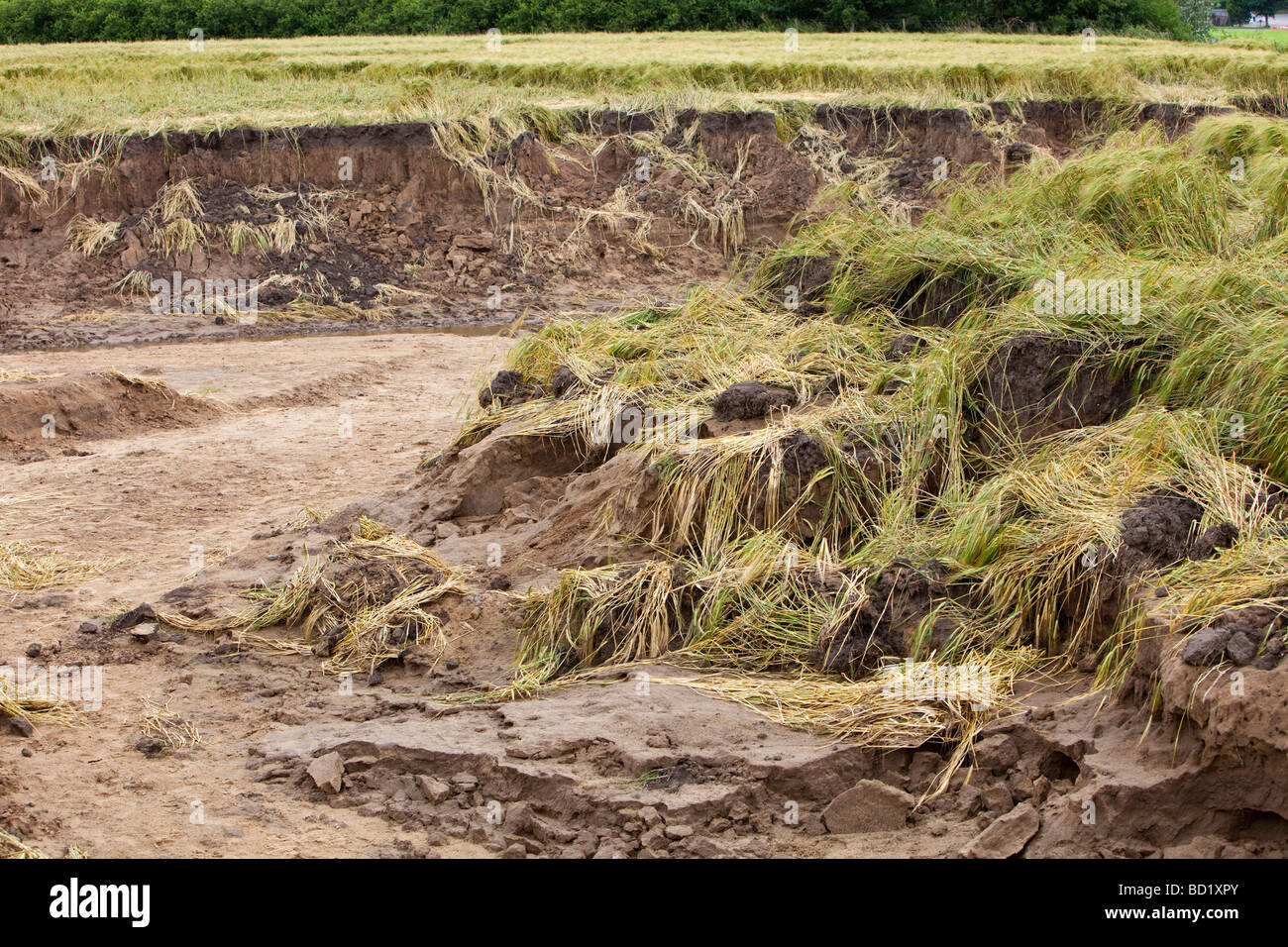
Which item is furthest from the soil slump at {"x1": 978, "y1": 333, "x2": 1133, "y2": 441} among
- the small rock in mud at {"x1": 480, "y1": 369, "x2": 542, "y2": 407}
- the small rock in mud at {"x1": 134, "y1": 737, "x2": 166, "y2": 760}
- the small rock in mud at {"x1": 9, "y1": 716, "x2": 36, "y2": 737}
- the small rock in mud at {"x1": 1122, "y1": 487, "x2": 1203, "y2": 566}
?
the small rock in mud at {"x1": 9, "y1": 716, "x2": 36, "y2": 737}

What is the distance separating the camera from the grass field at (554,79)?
1620 cm

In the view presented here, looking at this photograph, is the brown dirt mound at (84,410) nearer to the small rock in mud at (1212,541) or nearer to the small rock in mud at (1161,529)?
the small rock in mud at (1161,529)

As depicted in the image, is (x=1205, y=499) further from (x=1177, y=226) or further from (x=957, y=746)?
(x=1177, y=226)

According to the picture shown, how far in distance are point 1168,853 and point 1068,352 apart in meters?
2.55

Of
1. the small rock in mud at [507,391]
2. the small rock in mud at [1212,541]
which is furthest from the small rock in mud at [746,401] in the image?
the small rock in mud at [1212,541]

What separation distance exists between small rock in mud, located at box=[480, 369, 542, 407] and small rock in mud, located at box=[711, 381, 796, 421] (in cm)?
159

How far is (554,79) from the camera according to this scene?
1884 centimetres

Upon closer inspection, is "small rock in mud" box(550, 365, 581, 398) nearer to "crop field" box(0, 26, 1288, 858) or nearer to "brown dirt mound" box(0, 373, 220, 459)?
"crop field" box(0, 26, 1288, 858)

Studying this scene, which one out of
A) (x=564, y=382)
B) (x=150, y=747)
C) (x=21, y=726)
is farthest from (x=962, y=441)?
(x=21, y=726)

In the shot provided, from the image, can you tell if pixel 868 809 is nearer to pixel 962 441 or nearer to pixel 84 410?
pixel 962 441

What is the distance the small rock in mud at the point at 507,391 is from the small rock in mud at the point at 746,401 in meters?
1.59

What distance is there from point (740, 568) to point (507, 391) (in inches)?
106

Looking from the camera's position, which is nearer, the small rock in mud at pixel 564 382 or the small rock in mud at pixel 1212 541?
the small rock in mud at pixel 1212 541
